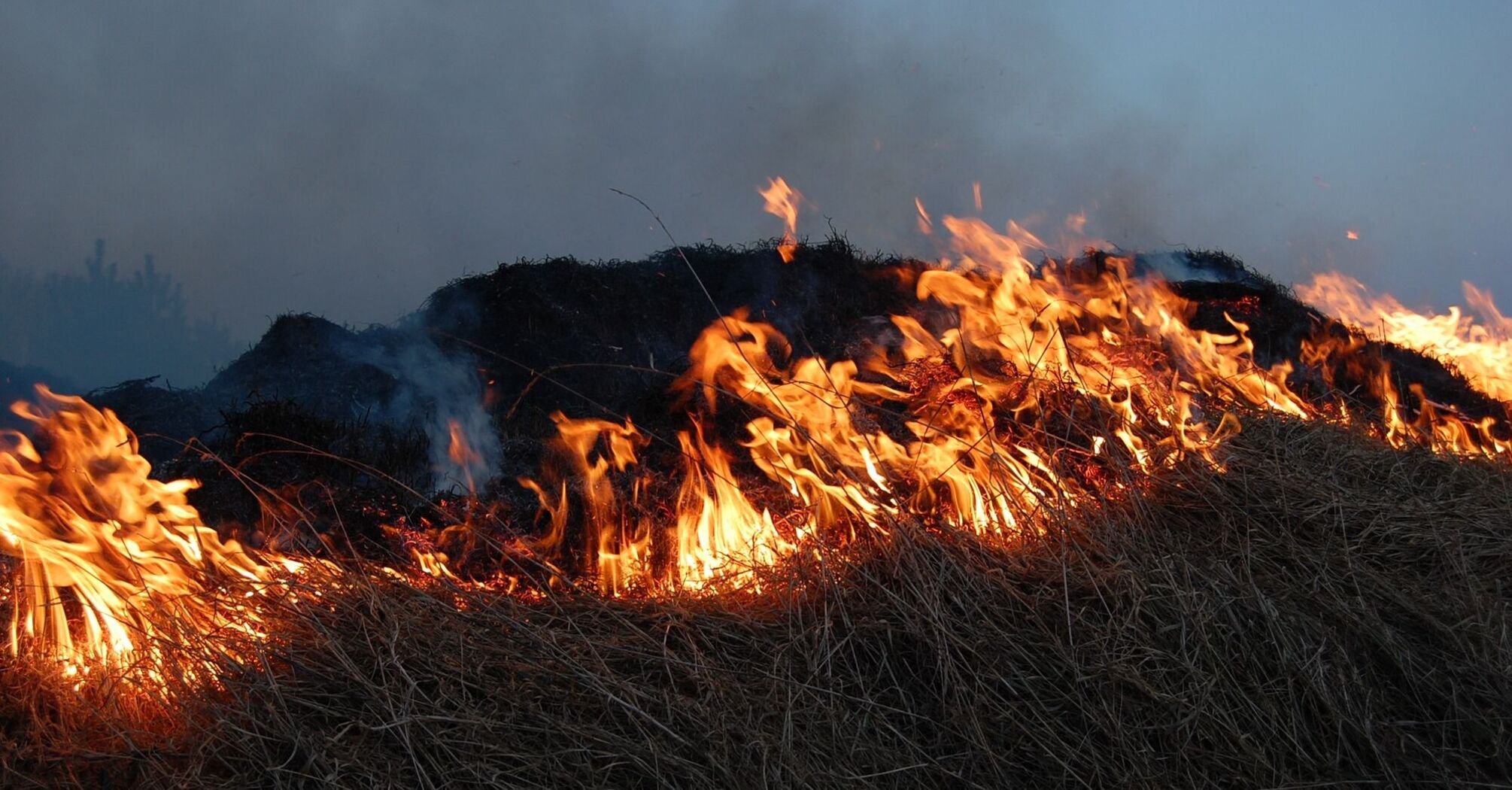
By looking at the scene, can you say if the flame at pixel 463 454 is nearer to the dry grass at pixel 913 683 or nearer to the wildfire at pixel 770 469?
the wildfire at pixel 770 469

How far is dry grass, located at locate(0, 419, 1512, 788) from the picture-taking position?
223 cm

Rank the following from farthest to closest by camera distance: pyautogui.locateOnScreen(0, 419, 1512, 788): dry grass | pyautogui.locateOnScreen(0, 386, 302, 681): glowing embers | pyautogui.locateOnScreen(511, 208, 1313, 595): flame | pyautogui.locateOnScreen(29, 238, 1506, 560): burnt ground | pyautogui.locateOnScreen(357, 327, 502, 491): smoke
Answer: pyautogui.locateOnScreen(357, 327, 502, 491): smoke → pyautogui.locateOnScreen(29, 238, 1506, 560): burnt ground → pyautogui.locateOnScreen(511, 208, 1313, 595): flame → pyautogui.locateOnScreen(0, 386, 302, 681): glowing embers → pyautogui.locateOnScreen(0, 419, 1512, 788): dry grass

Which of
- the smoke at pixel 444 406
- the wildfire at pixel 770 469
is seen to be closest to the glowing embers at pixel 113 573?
the wildfire at pixel 770 469

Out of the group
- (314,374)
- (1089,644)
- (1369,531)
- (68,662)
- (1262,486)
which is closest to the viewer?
(1089,644)

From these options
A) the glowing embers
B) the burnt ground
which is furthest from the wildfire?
the burnt ground

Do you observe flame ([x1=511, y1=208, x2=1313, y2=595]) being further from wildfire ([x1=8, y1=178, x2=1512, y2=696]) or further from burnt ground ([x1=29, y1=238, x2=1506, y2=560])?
burnt ground ([x1=29, y1=238, x2=1506, y2=560])

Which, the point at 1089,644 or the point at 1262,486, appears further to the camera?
the point at 1262,486

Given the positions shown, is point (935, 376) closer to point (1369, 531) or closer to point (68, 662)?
point (1369, 531)

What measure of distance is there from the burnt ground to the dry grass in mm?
2108

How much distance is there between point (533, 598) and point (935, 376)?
8.73ft

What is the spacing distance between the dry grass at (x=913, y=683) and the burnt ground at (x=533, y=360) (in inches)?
83.0

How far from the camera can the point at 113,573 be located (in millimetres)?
2889

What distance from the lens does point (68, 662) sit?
2.79m

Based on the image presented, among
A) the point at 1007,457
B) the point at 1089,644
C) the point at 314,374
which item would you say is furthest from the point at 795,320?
the point at 1089,644
